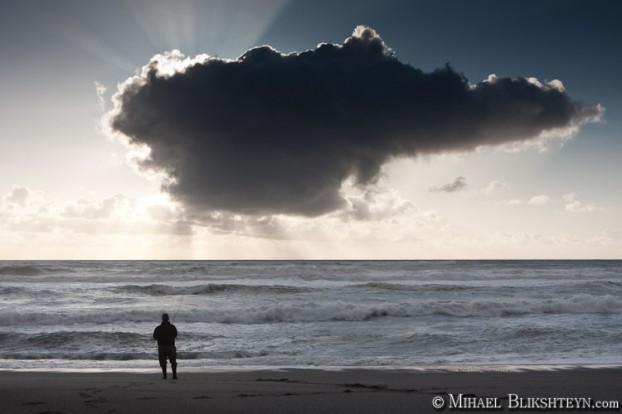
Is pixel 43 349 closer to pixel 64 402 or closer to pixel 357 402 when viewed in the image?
pixel 64 402

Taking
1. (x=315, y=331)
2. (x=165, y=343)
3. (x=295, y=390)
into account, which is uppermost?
(x=165, y=343)

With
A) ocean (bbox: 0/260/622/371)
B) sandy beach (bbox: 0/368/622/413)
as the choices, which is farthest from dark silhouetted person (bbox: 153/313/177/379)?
ocean (bbox: 0/260/622/371)

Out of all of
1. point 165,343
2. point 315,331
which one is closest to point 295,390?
point 165,343

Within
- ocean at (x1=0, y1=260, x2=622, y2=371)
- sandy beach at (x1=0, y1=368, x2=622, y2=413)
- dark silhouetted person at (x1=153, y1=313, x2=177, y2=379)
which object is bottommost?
ocean at (x1=0, y1=260, x2=622, y2=371)

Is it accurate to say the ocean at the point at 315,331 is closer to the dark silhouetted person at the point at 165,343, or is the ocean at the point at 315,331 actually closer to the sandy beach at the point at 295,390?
the sandy beach at the point at 295,390

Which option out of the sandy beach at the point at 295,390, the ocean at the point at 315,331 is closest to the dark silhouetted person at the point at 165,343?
the sandy beach at the point at 295,390

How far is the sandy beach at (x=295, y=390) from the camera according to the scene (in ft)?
27.3

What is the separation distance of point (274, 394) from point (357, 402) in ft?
5.48

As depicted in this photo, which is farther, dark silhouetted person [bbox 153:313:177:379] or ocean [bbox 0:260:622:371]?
ocean [bbox 0:260:622:371]

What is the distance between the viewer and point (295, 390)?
9961mm

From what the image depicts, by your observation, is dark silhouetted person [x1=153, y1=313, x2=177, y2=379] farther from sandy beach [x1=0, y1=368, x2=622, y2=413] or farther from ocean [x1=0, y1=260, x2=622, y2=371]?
ocean [x1=0, y1=260, x2=622, y2=371]

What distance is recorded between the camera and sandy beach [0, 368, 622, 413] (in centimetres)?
833

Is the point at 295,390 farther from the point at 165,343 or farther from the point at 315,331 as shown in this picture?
the point at 315,331

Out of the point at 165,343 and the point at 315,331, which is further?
the point at 315,331
